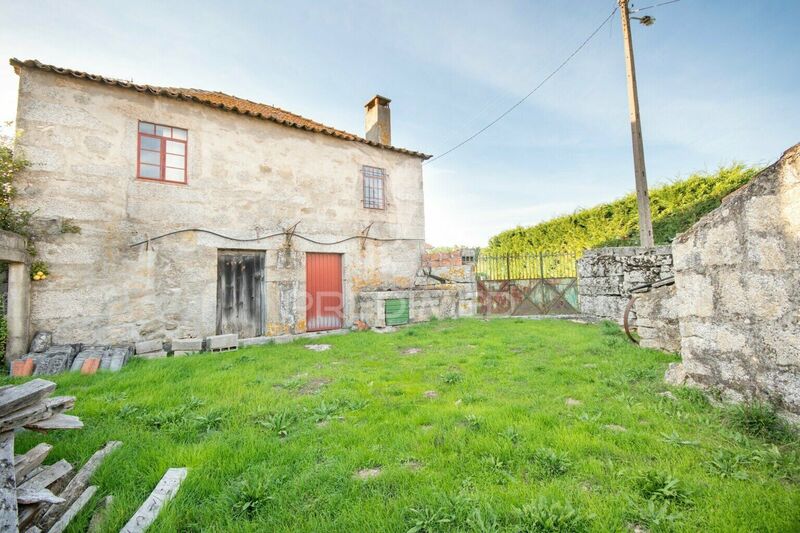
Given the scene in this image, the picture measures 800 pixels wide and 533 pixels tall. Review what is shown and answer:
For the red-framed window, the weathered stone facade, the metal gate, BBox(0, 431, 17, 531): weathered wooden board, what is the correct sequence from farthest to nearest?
the metal gate
the weathered stone facade
the red-framed window
BBox(0, 431, 17, 531): weathered wooden board

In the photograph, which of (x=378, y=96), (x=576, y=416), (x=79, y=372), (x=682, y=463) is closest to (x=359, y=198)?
(x=378, y=96)

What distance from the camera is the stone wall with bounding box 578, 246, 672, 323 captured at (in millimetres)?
8469

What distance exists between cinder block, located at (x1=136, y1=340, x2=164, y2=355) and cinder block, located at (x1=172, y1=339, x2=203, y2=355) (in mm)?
332

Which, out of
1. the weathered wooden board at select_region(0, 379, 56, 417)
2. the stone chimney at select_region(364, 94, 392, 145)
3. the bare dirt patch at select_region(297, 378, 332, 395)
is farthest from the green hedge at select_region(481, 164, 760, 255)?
the weathered wooden board at select_region(0, 379, 56, 417)

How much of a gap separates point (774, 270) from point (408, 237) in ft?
32.4

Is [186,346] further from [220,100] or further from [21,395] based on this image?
[220,100]

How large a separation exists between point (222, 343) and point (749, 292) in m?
8.67

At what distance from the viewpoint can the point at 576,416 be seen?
132 inches

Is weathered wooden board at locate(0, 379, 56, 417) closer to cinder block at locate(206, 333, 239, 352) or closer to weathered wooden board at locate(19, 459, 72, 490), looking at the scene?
weathered wooden board at locate(19, 459, 72, 490)

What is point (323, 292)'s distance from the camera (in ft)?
34.3

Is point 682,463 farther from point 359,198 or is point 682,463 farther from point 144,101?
point 144,101

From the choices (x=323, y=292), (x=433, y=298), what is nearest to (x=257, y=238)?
(x=323, y=292)

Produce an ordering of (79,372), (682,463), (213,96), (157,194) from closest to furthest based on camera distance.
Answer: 1. (682,463)
2. (79,372)
3. (157,194)
4. (213,96)

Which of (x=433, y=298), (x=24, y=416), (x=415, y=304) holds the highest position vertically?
(x=433, y=298)
